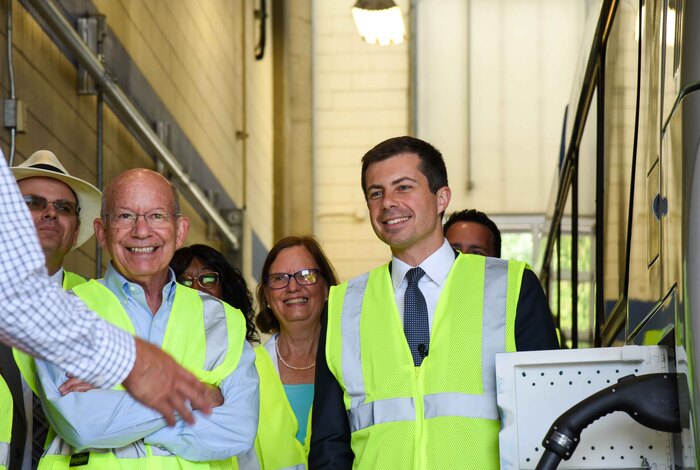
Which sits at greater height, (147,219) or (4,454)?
(147,219)

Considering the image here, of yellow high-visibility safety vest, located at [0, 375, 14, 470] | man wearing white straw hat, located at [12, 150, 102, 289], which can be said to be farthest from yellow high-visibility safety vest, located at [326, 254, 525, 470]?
man wearing white straw hat, located at [12, 150, 102, 289]

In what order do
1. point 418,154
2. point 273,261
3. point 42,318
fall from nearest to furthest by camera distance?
point 42,318
point 418,154
point 273,261

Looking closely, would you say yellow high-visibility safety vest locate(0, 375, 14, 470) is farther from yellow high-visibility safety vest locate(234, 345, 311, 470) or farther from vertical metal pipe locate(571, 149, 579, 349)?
vertical metal pipe locate(571, 149, 579, 349)

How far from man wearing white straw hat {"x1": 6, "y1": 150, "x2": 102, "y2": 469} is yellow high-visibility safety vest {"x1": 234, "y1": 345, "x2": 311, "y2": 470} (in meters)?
0.78

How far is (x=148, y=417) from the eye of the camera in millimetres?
3463

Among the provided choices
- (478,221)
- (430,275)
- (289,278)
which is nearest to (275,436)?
(289,278)

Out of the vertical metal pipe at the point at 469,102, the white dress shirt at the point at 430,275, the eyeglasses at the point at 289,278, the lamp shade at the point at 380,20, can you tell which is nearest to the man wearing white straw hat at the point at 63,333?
the white dress shirt at the point at 430,275

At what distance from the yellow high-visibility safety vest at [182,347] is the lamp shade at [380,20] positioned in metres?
7.85

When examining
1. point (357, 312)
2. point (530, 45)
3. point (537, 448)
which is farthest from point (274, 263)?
point (530, 45)

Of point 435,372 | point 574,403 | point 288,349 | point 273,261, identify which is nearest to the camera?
point 574,403

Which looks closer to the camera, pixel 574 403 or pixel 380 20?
pixel 574 403

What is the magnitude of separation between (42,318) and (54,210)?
2420mm

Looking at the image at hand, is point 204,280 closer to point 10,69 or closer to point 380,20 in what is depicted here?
point 10,69

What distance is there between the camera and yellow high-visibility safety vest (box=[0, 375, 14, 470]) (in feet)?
11.7
